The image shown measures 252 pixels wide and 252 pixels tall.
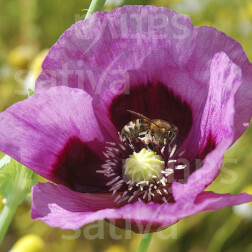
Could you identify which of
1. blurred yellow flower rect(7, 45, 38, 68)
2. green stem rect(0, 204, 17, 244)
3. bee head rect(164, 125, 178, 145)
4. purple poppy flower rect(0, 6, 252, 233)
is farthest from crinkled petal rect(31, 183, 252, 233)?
blurred yellow flower rect(7, 45, 38, 68)

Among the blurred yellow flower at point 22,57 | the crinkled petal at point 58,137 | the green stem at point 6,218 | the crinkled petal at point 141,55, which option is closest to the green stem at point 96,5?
the crinkled petal at point 141,55

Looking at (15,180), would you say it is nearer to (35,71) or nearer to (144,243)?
(144,243)

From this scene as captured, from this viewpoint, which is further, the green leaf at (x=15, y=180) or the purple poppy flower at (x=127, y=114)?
the green leaf at (x=15, y=180)

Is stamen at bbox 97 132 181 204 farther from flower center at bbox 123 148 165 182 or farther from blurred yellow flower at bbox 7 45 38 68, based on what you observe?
blurred yellow flower at bbox 7 45 38 68

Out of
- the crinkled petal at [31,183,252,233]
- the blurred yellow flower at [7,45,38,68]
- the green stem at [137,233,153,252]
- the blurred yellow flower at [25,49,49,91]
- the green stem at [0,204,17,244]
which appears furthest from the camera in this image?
the blurred yellow flower at [7,45,38,68]

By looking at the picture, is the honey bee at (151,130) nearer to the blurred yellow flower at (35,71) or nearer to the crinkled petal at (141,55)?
→ the crinkled petal at (141,55)

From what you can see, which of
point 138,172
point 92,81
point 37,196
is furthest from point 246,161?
point 37,196

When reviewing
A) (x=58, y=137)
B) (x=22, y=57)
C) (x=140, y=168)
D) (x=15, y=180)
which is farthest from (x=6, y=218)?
(x=22, y=57)
